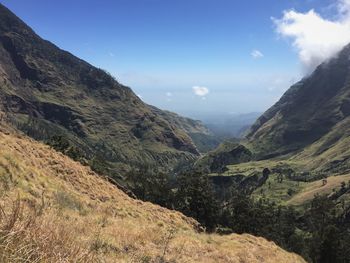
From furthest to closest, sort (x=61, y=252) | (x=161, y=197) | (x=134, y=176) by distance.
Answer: (x=134, y=176), (x=161, y=197), (x=61, y=252)

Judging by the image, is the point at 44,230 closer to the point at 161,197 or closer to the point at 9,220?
the point at 9,220

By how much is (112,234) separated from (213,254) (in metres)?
9.09

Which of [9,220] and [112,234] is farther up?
[9,220]

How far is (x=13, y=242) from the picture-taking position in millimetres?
6793

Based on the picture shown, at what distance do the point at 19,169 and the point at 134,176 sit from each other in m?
116

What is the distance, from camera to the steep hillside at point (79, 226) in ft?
24.2

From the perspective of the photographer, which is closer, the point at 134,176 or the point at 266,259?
the point at 266,259

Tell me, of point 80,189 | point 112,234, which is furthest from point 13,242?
point 80,189

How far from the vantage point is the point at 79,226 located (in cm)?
1584

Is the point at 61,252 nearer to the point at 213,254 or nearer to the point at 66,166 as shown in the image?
the point at 213,254

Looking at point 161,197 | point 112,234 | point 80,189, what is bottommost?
point 161,197

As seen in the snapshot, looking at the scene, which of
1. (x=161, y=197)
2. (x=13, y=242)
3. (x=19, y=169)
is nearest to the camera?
(x=13, y=242)

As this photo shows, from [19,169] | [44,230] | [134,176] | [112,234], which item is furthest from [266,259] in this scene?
[134,176]

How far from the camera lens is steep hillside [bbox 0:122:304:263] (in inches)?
291
